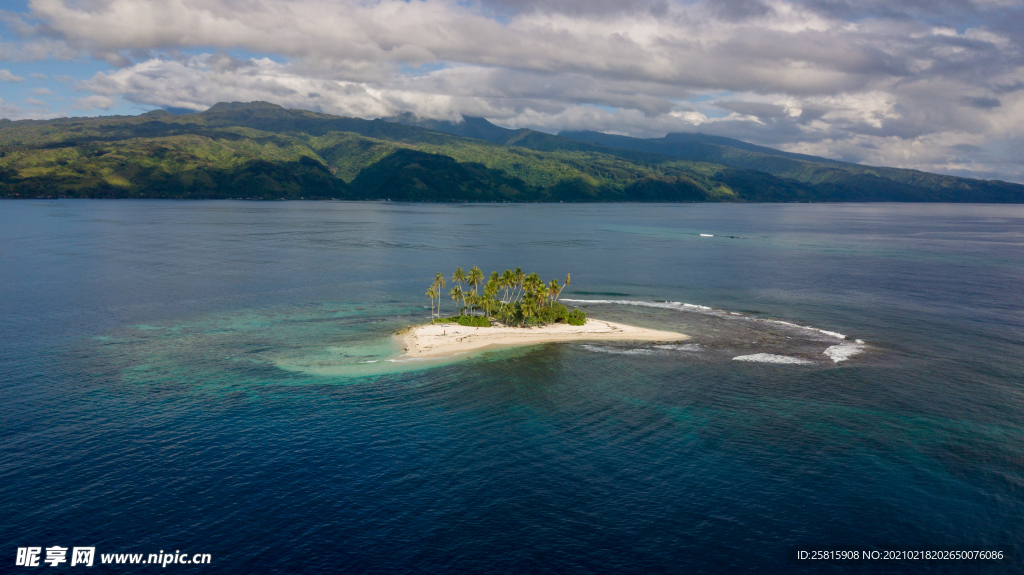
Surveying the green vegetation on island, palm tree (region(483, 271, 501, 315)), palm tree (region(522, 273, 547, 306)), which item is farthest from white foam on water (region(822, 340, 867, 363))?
palm tree (region(483, 271, 501, 315))

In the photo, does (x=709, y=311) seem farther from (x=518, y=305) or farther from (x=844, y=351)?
(x=518, y=305)

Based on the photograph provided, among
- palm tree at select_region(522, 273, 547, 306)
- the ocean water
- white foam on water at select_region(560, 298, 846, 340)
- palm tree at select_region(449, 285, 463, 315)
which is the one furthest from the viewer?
palm tree at select_region(449, 285, 463, 315)

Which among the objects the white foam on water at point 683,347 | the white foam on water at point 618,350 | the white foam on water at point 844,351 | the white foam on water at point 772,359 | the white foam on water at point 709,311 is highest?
the white foam on water at point 709,311

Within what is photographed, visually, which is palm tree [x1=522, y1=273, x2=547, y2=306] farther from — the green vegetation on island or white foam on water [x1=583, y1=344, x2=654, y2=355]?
white foam on water [x1=583, y1=344, x2=654, y2=355]

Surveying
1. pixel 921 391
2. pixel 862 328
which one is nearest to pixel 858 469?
pixel 921 391

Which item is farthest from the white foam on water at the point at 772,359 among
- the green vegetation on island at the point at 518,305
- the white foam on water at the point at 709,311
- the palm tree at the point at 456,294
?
the palm tree at the point at 456,294

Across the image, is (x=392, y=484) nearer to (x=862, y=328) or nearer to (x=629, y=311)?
(x=629, y=311)

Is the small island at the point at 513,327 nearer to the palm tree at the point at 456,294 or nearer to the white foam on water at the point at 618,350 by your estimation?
the palm tree at the point at 456,294
